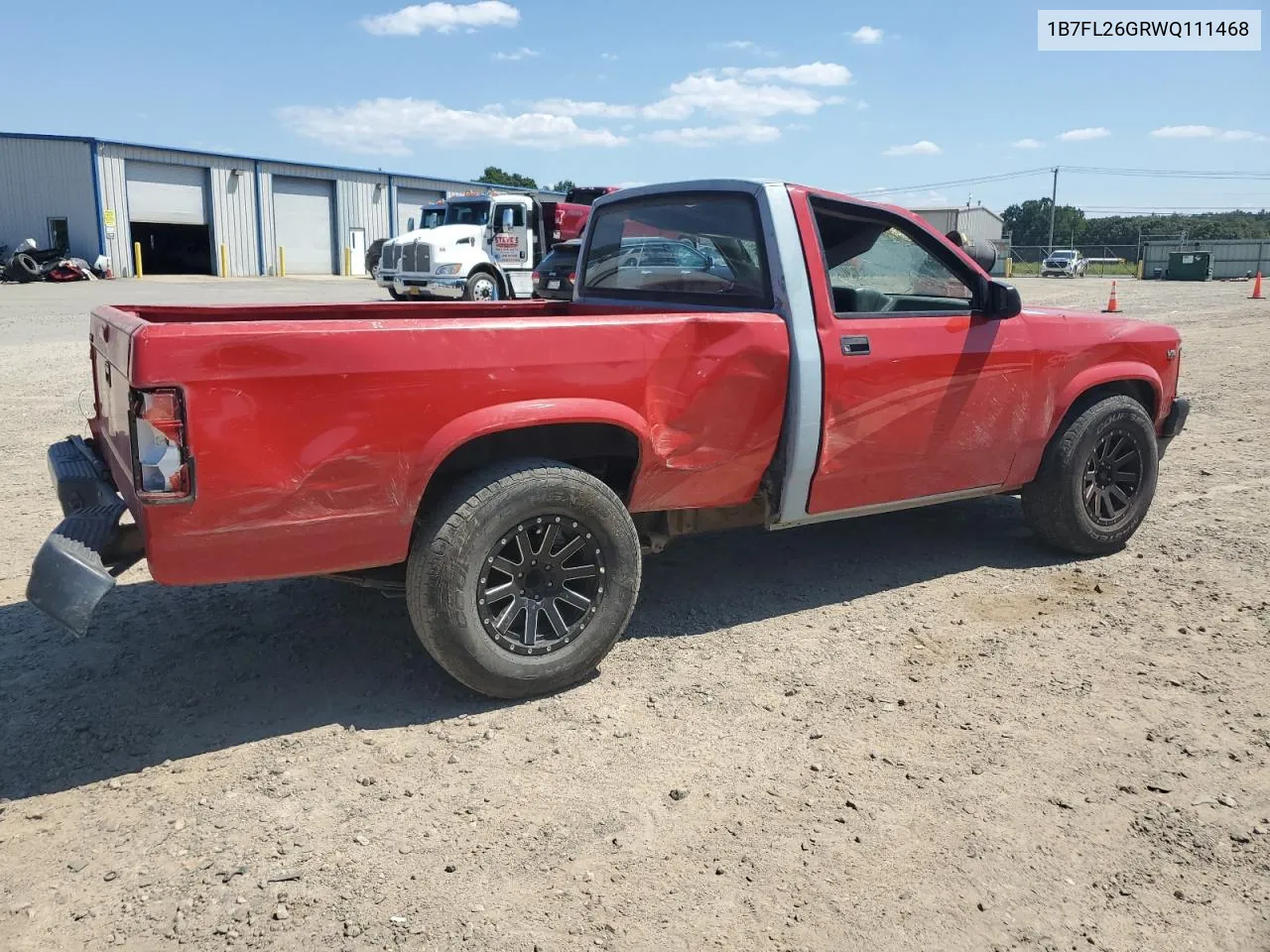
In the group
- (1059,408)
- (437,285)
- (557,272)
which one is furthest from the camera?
(437,285)

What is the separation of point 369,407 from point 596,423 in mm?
895

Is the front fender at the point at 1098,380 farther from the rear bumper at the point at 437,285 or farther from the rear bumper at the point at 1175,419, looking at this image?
the rear bumper at the point at 437,285

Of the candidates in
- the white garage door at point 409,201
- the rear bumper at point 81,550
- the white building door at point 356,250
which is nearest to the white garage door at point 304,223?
the white building door at point 356,250

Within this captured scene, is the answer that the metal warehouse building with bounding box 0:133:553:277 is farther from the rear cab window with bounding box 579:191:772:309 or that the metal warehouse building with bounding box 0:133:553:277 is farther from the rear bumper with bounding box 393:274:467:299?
the rear cab window with bounding box 579:191:772:309

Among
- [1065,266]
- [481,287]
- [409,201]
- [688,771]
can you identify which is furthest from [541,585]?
[1065,266]

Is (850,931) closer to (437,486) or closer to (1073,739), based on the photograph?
(1073,739)

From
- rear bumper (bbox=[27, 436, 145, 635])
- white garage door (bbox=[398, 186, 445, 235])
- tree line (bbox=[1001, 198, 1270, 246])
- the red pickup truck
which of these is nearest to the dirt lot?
the red pickup truck

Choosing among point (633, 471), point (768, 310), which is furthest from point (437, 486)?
point (768, 310)

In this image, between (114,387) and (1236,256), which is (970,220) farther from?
(114,387)

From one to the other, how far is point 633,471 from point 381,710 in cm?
131

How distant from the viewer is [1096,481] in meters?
5.29

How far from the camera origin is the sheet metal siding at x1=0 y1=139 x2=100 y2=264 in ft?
114

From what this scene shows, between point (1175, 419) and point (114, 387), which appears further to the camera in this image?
point (1175, 419)

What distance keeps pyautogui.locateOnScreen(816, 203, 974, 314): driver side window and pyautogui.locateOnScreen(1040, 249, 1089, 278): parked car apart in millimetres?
52113
